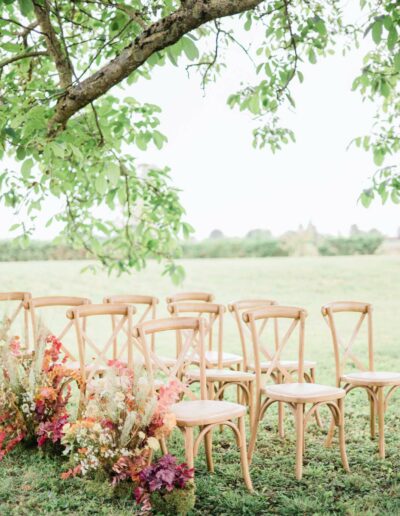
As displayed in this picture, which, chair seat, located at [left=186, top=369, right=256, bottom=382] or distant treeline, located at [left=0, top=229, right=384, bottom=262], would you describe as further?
distant treeline, located at [left=0, top=229, right=384, bottom=262]

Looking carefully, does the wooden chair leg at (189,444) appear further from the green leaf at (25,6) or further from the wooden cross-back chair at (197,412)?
the green leaf at (25,6)

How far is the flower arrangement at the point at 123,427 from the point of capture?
11.9ft

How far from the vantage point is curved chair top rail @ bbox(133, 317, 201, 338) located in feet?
12.8

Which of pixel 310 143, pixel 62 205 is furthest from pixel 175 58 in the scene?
pixel 310 143

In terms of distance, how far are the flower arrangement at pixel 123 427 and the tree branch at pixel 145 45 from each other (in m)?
1.71

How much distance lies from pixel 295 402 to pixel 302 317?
0.64m

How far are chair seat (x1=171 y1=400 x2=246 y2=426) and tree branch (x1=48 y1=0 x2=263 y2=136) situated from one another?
1934mm

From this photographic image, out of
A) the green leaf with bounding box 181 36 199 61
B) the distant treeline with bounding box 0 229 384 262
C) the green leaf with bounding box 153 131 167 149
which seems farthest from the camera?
the distant treeline with bounding box 0 229 384 262

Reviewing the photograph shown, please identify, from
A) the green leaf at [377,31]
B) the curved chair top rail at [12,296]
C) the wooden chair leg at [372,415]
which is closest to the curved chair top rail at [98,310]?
the curved chair top rail at [12,296]

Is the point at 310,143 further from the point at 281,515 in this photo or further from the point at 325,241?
the point at 281,515

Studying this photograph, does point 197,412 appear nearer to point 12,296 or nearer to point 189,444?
point 189,444

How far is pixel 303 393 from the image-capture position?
4.08 m

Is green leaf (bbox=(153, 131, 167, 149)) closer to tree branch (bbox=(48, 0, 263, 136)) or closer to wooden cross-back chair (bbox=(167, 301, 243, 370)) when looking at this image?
tree branch (bbox=(48, 0, 263, 136))

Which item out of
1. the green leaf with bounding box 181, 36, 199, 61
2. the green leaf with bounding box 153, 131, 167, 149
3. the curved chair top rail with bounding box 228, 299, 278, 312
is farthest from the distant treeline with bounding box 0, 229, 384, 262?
the green leaf with bounding box 181, 36, 199, 61
